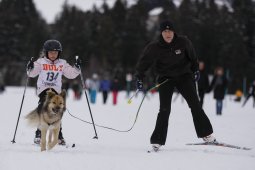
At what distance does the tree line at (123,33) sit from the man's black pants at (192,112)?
4526 centimetres

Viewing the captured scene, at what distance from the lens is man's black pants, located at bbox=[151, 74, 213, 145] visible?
21.2ft

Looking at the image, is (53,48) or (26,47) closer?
(53,48)

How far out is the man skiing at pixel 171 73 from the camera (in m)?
6.46

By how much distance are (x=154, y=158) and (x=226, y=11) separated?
185 ft

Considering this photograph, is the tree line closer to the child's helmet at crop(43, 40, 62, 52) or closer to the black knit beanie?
the black knit beanie

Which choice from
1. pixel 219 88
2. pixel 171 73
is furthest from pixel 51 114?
pixel 219 88

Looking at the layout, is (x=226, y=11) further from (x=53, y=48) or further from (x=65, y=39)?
(x=53, y=48)

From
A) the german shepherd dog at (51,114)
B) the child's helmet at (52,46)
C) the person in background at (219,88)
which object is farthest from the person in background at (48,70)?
the person in background at (219,88)

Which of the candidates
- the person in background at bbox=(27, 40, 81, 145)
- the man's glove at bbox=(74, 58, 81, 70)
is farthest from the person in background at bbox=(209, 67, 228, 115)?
the person in background at bbox=(27, 40, 81, 145)

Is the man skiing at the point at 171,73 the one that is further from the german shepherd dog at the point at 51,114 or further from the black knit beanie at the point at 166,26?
the german shepherd dog at the point at 51,114

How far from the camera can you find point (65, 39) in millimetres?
66938

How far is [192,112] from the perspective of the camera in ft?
21.4

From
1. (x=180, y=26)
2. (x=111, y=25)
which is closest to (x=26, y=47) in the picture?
(x=111, y=25)

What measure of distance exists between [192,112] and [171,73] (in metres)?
0.68
